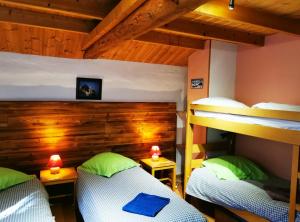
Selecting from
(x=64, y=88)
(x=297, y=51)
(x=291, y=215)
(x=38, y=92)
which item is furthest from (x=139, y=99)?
(x=291, y=215)

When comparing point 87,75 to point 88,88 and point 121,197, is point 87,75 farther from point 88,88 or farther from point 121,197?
point 121,197

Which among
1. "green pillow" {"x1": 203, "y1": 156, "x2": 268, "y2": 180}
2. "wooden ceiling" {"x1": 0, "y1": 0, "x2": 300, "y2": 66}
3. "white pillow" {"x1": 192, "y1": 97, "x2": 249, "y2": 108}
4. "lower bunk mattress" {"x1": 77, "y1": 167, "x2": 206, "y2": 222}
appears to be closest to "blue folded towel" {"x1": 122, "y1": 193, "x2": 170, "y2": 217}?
"lower bunk mattress" {"x1": 77, "y1": 167, "x2": 206, "y2": 222}

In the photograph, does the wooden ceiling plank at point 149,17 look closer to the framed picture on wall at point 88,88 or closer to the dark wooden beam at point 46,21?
the dark wooden beam at point 46,21

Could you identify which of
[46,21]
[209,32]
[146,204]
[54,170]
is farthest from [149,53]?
[146,204]

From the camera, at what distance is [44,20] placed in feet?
8.32

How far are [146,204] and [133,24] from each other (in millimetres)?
1599

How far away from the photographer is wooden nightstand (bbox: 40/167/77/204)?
305 cm

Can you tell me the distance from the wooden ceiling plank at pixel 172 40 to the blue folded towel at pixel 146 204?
1.83 metres

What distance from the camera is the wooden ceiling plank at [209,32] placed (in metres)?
2.73

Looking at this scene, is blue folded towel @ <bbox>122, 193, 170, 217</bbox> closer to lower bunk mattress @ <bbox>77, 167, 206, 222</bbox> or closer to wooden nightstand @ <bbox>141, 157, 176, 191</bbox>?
lower bunk mattress @ <bbox>77, 167, 206, 222</bbox>

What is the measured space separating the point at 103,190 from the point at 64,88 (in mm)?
1572

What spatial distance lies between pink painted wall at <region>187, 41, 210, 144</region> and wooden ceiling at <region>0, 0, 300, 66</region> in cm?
12

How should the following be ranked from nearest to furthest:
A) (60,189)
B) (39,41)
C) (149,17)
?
(149,17) < (39,41) < (60,189)

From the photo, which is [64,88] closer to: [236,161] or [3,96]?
[3,96]
